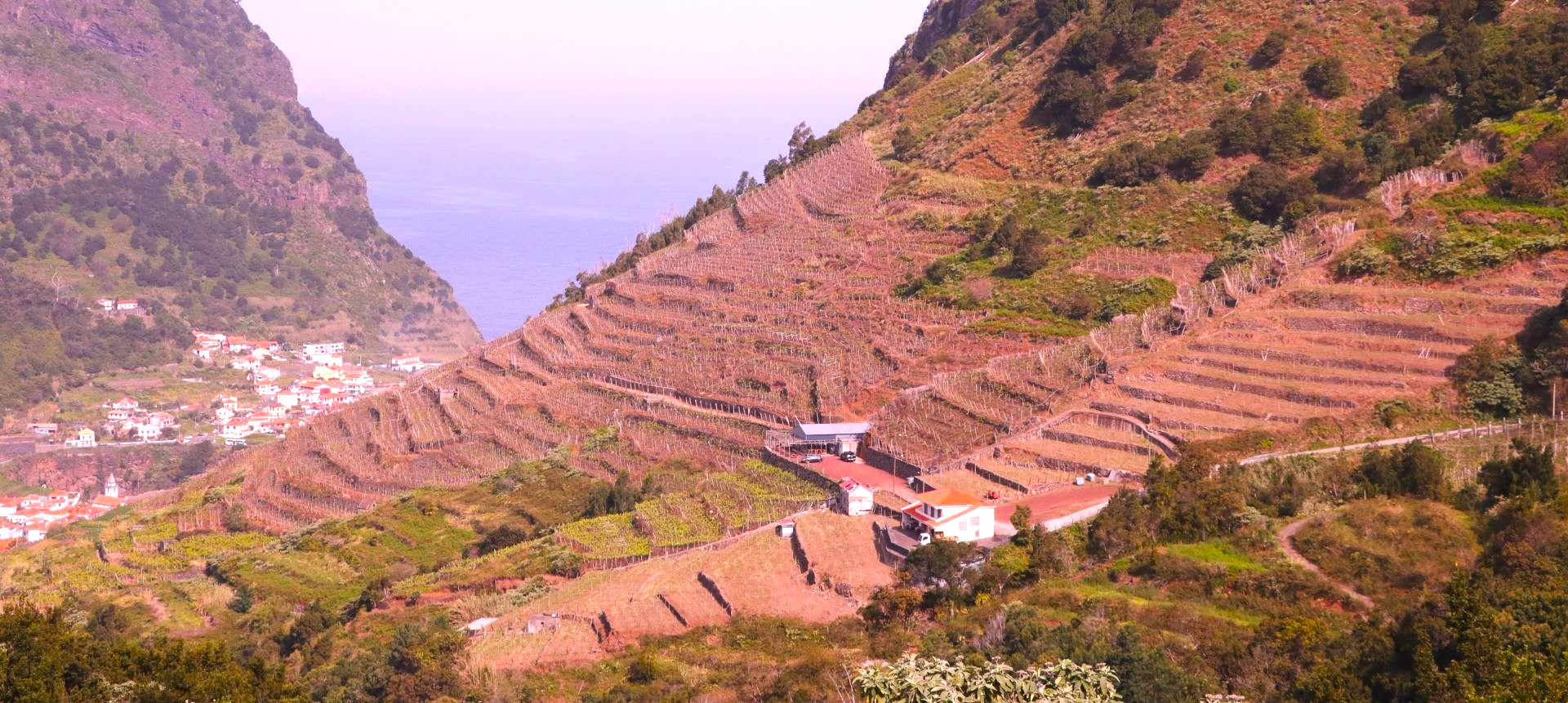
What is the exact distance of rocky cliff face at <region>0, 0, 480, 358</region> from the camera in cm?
10544

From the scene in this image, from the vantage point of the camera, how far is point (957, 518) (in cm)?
2784

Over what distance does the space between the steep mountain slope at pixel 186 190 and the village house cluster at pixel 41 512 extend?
32856 mm

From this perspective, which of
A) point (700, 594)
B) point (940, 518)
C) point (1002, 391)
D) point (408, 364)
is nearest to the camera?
point (700, 594)

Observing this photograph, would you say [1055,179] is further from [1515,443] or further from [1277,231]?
[1515,443]

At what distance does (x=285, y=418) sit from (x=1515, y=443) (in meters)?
64.8

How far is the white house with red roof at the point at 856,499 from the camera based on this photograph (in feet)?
99.1

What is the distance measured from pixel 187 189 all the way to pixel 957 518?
10319 cm

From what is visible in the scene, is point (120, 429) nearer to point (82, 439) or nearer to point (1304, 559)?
point (82, 439)

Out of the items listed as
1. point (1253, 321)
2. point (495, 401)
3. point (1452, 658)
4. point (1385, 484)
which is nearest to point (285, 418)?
point (495, 401)

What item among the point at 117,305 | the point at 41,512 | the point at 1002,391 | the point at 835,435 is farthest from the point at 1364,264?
the point at 117,305

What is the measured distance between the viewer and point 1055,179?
160ft

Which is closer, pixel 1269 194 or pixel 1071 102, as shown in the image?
pixel 1269 194

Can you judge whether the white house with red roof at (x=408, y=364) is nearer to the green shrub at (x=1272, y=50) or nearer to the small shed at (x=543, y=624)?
the green shrub at (x=1272, y=50)

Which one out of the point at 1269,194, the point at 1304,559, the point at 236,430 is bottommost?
the point at 1304,559
